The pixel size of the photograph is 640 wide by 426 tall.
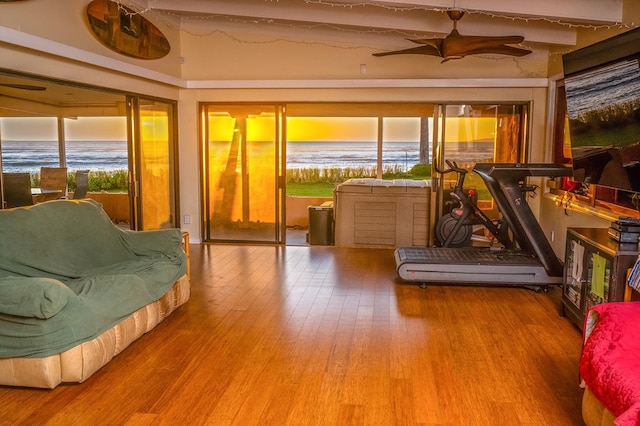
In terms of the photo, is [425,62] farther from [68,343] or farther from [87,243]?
[68,343]

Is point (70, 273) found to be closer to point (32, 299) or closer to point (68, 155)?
point (32, 299)

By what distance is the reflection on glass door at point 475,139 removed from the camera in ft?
23.6

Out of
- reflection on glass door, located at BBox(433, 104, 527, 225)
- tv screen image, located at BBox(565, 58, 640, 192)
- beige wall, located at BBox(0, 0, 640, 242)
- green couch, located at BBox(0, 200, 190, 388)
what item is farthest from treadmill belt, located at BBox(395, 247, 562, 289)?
green couch, located at BBox(0, 200, 190, 388)

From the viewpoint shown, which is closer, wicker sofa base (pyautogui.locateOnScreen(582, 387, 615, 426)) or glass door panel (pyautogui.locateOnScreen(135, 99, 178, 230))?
wicker sofa base (pyautogui.locateOnScreen(582, 387, 615, 426))

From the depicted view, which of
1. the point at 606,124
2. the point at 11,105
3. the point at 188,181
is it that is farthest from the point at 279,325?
the point at 188,181

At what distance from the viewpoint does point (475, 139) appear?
7.23 metres

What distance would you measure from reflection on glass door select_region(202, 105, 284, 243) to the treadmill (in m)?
2.70

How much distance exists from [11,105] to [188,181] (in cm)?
291

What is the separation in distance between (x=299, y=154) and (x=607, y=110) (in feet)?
42.2

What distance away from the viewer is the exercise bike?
6.09 m

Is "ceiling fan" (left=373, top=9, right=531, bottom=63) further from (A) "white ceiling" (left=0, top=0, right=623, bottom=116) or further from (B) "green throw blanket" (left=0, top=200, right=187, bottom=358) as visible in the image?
(B) "green throw blanket" (left=0, top=200, right=187, bottom=358)

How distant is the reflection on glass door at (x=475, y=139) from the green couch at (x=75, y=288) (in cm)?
390

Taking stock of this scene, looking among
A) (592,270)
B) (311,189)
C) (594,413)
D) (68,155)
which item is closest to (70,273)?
(594,413)

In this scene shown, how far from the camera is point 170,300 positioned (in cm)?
439
